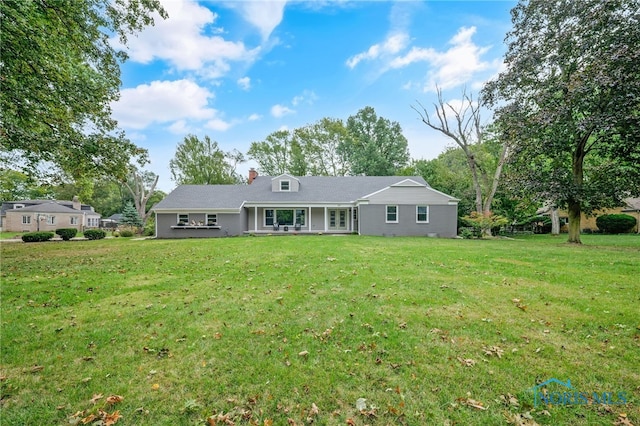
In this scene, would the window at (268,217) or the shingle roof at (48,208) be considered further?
the shingle roof at (48,208)

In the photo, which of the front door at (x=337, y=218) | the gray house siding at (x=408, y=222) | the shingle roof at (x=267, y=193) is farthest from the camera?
the front door at (x=337, y=218)

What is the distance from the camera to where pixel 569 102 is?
421 inches

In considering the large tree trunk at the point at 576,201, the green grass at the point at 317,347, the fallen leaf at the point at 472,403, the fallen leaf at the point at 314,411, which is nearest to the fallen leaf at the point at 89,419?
the green grass at the point at 317,347

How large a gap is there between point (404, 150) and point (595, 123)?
29.4m

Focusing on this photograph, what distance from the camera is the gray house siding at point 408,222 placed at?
804 inches

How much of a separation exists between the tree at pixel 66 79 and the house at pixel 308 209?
8854 mm

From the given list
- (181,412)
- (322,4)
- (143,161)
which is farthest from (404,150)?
(181,412)

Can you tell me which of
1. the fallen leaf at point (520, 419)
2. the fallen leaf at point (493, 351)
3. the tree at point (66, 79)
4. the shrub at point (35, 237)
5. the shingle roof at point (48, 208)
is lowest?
the fallen leaf at point (520, 419)

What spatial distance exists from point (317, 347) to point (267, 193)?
2071 centimetres

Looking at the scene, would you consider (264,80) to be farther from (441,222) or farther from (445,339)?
(445,339)

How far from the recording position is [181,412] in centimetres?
255

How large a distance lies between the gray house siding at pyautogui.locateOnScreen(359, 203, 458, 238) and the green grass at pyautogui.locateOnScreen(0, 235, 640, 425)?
13.4m

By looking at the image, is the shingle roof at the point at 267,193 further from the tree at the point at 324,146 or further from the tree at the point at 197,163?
the tree at the point at 324,146

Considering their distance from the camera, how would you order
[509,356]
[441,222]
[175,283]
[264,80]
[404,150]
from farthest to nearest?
[404,150] < [441,222] < [264,80] < [175,283] < [509,356]
